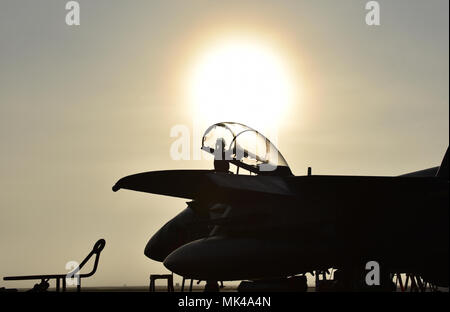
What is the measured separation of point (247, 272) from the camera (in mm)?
10469

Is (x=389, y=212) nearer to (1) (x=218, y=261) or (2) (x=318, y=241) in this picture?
(2) (x=318, y=241)

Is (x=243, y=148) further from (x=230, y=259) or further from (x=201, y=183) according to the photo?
(x=230, y=259)

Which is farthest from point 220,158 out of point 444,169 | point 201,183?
point 444,169

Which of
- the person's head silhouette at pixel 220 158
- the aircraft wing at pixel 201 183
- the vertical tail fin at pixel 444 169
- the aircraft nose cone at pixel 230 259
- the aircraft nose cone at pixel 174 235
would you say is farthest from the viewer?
the aircraft nose cone at pixel 174 235

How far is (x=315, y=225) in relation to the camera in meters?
10.5

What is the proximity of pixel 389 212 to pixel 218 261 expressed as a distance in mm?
2856

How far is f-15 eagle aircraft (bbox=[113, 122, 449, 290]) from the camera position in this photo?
32.5 ft

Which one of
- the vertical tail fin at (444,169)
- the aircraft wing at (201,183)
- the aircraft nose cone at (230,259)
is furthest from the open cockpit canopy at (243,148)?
the vertical tail fin at (444,169)

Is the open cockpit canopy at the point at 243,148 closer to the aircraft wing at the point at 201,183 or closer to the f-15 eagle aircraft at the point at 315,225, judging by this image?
the f-15 eagle aircraft at the point at 315,225

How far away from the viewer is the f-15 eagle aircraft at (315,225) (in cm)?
990

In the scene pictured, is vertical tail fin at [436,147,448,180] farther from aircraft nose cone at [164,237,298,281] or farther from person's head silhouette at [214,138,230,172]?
person's head silhouette at [214,138,230,172]

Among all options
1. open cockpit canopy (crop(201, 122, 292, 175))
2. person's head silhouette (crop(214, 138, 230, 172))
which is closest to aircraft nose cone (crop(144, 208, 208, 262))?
person's head silhouette (crop(214, 138, 230, 172))
